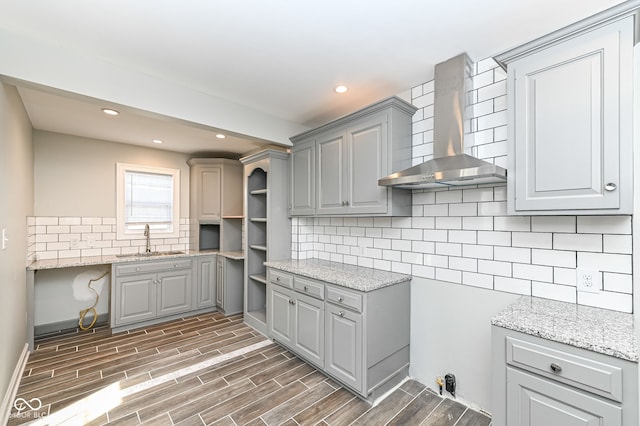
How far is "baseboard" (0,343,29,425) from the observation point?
6.22 feet

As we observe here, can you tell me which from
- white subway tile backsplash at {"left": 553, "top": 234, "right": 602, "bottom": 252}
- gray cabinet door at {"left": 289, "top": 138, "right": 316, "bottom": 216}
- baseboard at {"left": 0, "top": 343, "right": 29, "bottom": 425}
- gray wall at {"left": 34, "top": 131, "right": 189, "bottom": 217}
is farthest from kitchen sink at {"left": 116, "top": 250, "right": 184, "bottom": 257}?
white subway tile backsplash at {"left": 553, "top": 234, "right": 602, "bottom": 252}

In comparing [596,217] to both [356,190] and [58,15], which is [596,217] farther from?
[58,15]

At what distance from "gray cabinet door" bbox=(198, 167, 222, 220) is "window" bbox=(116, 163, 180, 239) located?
1.30ft

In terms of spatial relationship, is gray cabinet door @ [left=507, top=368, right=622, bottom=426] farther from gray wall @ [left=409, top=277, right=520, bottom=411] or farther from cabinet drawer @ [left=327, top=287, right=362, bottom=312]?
cabinet drawer @ [left=327, top=287, right=362, bottom=312]

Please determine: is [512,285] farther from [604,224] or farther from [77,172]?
[77,172]

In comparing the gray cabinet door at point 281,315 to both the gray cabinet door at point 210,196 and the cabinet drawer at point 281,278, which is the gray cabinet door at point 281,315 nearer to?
the cabinet drawer at point 281,278

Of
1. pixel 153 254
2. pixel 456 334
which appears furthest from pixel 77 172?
pixel 456 334

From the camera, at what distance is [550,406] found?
4.27 ft

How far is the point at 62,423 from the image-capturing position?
1.90 meters

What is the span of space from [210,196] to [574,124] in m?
4.25

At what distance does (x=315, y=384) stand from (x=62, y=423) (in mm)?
1737

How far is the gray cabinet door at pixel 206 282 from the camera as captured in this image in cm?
406

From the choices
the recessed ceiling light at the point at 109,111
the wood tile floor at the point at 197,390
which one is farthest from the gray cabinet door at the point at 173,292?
the recessed ceiling light at the point at 109,111

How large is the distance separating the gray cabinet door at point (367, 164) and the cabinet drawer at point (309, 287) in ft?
2.35
